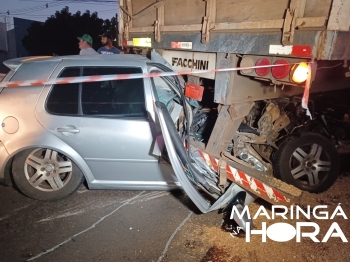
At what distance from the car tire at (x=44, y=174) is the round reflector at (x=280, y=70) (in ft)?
7.93

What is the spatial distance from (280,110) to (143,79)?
1.81 m

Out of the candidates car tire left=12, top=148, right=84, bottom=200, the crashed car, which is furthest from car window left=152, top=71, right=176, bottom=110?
car tire left=12, top=148, right=84, bottom=200

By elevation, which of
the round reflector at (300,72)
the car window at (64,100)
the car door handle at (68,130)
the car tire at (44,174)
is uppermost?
the round reflector at (300,72)

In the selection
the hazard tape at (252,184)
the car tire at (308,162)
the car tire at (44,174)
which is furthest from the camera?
the car tire at (308,162)

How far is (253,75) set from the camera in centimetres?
263

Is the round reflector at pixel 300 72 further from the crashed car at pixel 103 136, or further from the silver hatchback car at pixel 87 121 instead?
the silver hatchback car at pixel 87 121

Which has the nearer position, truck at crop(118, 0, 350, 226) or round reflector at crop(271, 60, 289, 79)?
truck at crop(118, 0, 350, 226)

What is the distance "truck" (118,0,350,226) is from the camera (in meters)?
2.15

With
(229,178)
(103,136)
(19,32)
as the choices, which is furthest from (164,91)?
(19,32)

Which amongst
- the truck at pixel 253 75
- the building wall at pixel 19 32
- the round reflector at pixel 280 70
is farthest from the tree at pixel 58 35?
the round reflector at pixel 280 70

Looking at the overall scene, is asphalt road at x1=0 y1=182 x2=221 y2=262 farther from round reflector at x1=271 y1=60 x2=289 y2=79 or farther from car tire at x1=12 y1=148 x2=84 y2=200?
round reflector at x1=271 y1=60 x2=289 y2=79

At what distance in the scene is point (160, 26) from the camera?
3.56 metres

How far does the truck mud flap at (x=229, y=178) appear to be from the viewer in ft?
7.97

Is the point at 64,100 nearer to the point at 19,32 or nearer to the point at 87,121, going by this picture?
the point at 87,121
